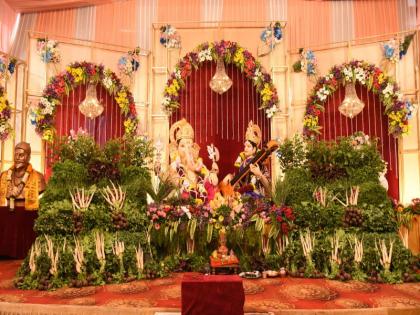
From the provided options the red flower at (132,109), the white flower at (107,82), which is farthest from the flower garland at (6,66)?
the red flower at (132,109)

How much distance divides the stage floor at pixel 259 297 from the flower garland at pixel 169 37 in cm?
600

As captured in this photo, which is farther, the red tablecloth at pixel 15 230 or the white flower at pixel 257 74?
the white flower at pixel 257 74

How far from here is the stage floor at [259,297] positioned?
146 inches

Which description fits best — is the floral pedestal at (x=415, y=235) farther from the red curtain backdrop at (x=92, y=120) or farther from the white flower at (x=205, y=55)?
the red curtain backdrop at (x=92, y=120)

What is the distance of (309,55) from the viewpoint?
→ 893 cm

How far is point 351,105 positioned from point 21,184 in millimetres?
6387

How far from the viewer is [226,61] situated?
9188mm

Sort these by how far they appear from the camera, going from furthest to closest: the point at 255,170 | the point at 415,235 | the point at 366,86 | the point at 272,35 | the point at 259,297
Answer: the point at 272,35, the point at 366,86, the point at 255,170, the point at 415,235, the point at 259,297

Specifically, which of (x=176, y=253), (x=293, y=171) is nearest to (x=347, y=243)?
(x=293, y=171)

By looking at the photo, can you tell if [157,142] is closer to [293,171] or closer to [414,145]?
[293,171]

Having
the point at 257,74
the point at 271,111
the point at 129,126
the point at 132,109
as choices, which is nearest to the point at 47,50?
the point at 132,109

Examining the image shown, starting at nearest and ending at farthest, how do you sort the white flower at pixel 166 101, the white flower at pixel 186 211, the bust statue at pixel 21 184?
1. the white flower at pixel 186 211
2. the bust statue at pixel 21 184
3. the white flower at pixel 166 101

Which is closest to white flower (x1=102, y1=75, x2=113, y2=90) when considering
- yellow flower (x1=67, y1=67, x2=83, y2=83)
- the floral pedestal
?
yellow flower (x1=67, y1=67, x2=83, y2=83)

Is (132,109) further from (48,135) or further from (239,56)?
(239,56)
